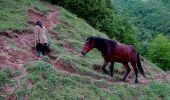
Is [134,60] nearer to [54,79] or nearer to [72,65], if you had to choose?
[72,65]

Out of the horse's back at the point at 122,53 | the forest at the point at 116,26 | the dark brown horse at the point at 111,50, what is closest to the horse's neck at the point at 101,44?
the dark brown horse at the point at 111,50

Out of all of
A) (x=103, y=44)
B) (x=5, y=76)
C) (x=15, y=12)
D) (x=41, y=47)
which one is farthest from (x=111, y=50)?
(x=15, y=12)

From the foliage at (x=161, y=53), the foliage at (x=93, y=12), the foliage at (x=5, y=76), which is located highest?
the foliage at (x=5, y=76)

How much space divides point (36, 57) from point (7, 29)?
4.12m

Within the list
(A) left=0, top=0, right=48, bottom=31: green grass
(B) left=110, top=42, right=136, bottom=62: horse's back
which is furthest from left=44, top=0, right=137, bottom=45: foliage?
(B) left=110, top=42, right=136, bottom=62: horse's back

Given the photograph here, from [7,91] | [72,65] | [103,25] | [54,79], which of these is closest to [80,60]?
[72,65]

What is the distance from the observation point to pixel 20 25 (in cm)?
2273

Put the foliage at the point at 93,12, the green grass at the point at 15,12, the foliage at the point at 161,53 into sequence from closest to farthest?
the green grass at the point at 15,12 → the foliage at the point at 93,12 → the foliage at the point at 161,53

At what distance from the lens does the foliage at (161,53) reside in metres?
53.4

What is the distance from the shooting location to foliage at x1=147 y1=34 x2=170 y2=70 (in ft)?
175

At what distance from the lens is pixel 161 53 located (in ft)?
181

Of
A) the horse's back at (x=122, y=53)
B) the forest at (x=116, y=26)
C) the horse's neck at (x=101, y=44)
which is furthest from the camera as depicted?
the forest at (x=116, y=26)

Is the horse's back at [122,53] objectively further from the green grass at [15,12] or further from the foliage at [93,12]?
the foliage at [93,12]

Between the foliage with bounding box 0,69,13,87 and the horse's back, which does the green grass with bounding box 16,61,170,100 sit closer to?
the foliage with bounding box 0,69,13,87
